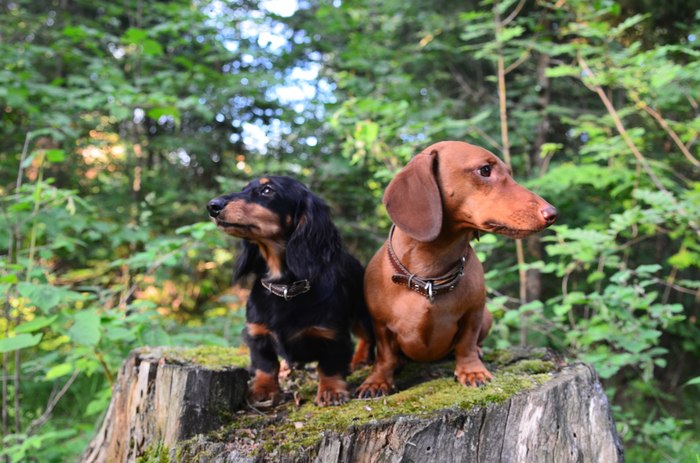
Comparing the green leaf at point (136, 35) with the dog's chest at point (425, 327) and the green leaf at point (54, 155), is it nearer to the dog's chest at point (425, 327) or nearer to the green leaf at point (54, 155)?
the green leaf at point (54, 155)

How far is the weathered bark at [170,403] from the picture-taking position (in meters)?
2.05

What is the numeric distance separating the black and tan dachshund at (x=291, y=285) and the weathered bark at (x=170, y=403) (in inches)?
6.4

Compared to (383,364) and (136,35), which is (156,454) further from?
(136,35)

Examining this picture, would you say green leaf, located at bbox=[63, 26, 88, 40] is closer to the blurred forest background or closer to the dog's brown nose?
the blurred forest background

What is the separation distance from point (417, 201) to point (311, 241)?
0.54m

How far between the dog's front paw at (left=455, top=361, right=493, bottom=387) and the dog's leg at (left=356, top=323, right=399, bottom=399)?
27 centimetres

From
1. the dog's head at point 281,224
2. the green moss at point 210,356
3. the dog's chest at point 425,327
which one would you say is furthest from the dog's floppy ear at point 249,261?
the dog's chest at point 425,327

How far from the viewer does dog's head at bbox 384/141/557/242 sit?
6.06 ft

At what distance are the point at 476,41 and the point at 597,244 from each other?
156 inches

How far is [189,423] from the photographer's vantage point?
203 cm

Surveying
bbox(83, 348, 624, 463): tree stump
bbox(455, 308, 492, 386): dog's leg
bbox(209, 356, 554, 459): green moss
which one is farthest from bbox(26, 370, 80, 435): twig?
bbox(455, 308, 492, 386): dog's leg

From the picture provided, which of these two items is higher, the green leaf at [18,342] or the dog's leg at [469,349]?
the dog's leg at [469,349]

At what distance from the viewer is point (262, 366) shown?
7.59 feet

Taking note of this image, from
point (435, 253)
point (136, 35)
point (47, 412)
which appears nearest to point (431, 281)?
→ point (435, 253)
